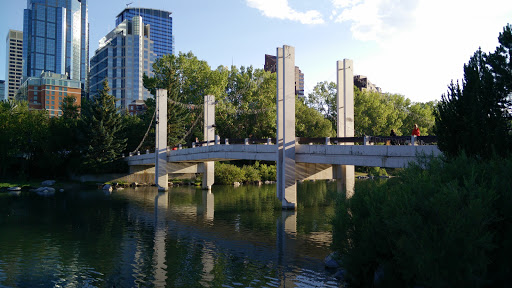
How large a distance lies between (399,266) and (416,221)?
5.89 ft

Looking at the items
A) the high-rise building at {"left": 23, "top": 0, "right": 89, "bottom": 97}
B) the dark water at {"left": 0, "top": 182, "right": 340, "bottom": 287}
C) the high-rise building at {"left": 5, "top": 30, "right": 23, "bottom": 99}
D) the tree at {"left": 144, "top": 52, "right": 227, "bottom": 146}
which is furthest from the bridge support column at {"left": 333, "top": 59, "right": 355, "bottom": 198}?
the high-rise building at {"left": 5, "top": 30, "right": 23, "bottom": 99}

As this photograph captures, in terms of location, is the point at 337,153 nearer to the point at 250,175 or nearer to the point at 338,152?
the point at 338,152

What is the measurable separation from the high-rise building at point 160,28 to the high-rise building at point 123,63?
1601 inches

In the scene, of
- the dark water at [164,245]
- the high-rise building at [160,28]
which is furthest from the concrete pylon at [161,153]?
the high-rise building at [160,28]

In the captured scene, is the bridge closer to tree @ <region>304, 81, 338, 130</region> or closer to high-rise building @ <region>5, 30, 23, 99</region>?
tree @ <region>304, 81, 338, 130</region>

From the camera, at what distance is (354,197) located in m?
12.6

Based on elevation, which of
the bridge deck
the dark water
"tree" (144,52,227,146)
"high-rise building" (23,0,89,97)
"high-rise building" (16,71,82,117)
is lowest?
the dark water

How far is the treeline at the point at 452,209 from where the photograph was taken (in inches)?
337

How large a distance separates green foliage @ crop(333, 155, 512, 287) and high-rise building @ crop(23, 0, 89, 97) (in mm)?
174578

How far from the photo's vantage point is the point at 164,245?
1714 cm

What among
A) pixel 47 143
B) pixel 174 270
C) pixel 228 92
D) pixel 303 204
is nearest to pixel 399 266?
pixel 174 270

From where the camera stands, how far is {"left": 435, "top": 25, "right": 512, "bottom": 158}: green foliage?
1295 cm

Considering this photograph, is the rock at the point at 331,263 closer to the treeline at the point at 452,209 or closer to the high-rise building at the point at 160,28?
the treeline at the point at 452,209

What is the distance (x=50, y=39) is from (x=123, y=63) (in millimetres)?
53146
